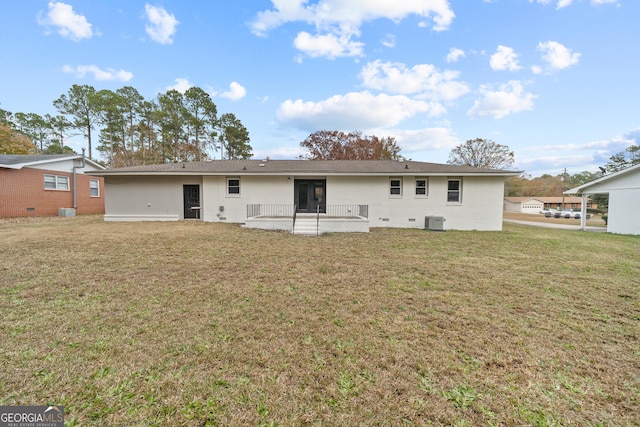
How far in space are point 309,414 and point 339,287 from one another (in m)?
2.71

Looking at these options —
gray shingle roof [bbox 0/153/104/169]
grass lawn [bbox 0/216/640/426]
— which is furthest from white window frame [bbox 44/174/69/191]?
grass lawn [bbox 0/216/640/426]

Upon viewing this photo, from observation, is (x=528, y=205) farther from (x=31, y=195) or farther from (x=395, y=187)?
(x=31, y=195)

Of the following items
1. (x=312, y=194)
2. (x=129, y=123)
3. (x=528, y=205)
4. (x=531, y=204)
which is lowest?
(x=528, y=205)

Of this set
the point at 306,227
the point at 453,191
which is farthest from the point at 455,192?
the point at 306,227

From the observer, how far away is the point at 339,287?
4531mm

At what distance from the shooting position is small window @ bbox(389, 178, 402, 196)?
501 inches

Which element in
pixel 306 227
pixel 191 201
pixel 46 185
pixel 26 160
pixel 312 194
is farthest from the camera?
pixel 46 185

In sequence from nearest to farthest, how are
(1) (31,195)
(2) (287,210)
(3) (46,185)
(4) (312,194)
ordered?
(2) (287,210)
(4) (312,194)
(1) (31,195)
(3) (46,185)

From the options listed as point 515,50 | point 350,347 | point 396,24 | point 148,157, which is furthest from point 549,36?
point 148,157

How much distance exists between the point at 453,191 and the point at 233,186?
36.7 feet

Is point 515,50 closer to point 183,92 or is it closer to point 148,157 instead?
point 183,92

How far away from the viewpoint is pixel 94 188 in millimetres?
18062

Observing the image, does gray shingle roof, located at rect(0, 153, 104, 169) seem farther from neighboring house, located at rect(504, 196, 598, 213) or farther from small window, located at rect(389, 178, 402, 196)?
neighboring house, located at rect(504, 196, 598, 213)

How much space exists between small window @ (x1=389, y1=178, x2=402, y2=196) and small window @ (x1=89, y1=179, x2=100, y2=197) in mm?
20387
